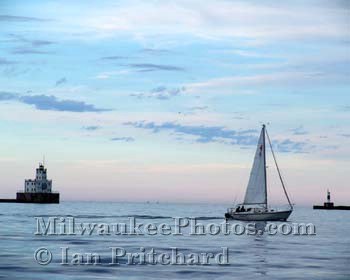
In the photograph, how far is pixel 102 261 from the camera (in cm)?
4712

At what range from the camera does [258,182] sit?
358 ft

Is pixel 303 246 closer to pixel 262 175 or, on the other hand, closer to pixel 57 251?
pixel 57 251

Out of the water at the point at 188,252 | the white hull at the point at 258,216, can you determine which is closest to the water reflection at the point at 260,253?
the water at the point at 188,252

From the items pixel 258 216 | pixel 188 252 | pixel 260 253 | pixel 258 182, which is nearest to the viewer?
pixel 188 252

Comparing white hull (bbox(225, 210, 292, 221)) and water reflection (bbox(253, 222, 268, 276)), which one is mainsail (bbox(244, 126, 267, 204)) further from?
water reflection (bbox(253, 222, 268, 276))

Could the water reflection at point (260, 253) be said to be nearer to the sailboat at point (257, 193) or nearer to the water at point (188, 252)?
the water at point (188, 252)

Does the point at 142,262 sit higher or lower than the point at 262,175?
lower

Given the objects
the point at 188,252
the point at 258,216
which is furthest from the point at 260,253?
the point at 258,216

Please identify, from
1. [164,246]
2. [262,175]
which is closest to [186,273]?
[164,246]

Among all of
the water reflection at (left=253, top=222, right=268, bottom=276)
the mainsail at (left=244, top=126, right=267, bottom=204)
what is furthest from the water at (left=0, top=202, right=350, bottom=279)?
the mainsail at (left=244, top=126, right=267, bottom=204)

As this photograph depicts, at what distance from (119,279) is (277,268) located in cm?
1179

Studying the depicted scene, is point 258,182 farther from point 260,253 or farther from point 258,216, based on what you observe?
point 260,253

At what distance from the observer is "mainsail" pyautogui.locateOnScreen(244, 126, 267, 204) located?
109 meters

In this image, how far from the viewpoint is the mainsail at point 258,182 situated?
109 meters
